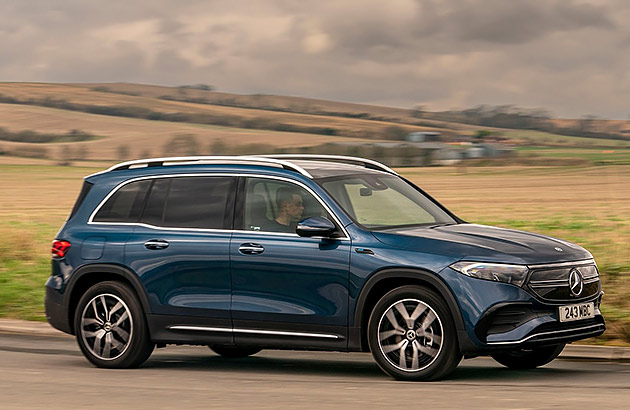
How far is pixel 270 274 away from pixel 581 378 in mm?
2549

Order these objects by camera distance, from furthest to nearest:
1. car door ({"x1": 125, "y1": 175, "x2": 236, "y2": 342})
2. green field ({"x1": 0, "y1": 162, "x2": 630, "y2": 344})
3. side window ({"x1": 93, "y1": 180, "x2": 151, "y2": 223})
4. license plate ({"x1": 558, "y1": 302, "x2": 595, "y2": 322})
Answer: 1. green field ({"x1": 0, "y1": 162, "x2": 630, "y2": 344})
2. side window ({"x1": 93, "y1": 180, "x2": 151, "y2": 223})
3. car door ({"x1": 125, "y1": 175, "x2": 236, "y2": 342})
4. license plate ({"x1": 558, "y1": 302, "x2": 595, "y2": 322})

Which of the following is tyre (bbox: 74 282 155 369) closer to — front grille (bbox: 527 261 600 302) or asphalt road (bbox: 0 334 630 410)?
asphalt road (bbox: 0 334 630 410)

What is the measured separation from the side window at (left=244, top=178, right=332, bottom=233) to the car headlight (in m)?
1.38

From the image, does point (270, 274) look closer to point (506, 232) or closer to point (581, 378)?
point (506, 232)

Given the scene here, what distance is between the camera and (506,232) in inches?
362

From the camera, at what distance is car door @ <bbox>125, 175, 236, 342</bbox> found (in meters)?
9.33

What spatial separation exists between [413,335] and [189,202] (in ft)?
7.79

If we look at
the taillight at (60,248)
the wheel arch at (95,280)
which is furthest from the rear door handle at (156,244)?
the taillight at (60,248)

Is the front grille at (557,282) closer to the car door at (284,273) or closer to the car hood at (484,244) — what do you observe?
the car hood at (484,244)

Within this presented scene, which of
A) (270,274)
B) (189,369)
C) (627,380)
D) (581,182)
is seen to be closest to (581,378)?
(627,380)

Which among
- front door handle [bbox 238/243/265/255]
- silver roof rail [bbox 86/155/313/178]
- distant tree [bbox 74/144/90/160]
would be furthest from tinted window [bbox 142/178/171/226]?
distant tree [bbox 74/144/90/160]

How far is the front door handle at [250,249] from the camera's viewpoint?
9.12 m

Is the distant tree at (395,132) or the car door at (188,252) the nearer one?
the car door at (188,252)

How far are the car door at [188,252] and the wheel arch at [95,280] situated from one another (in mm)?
77
